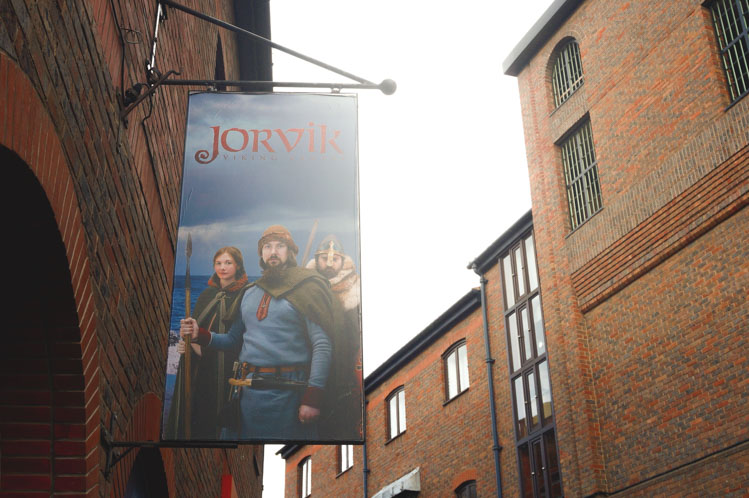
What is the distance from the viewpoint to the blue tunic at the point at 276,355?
4.51m

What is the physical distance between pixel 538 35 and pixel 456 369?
9.69 meters

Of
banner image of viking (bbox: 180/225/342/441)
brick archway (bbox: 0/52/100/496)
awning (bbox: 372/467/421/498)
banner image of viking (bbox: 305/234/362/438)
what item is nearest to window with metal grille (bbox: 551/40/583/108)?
awning (bbox: 372/467/421/498)

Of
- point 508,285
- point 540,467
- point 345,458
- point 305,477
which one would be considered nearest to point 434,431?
point 508,285

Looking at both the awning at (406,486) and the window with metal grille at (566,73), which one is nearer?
the window with metal grille at (566,73)

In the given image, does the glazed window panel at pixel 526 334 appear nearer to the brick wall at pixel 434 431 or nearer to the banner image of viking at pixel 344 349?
the brick wall at pixel 434 431

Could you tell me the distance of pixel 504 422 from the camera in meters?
20.3

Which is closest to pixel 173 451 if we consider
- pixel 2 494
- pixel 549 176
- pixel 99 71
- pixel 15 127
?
pixel 2 494

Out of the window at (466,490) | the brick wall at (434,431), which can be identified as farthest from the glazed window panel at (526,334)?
the window at (466,490)

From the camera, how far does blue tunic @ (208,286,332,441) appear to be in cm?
451

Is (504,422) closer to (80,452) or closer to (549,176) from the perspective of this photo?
(549,176)

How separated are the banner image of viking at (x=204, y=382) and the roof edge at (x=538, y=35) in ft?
55.0

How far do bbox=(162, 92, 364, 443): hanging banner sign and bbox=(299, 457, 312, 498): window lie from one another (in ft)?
91.2

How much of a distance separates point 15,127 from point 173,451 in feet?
13.0

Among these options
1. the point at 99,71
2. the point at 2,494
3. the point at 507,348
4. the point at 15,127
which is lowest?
the point at 2,494
